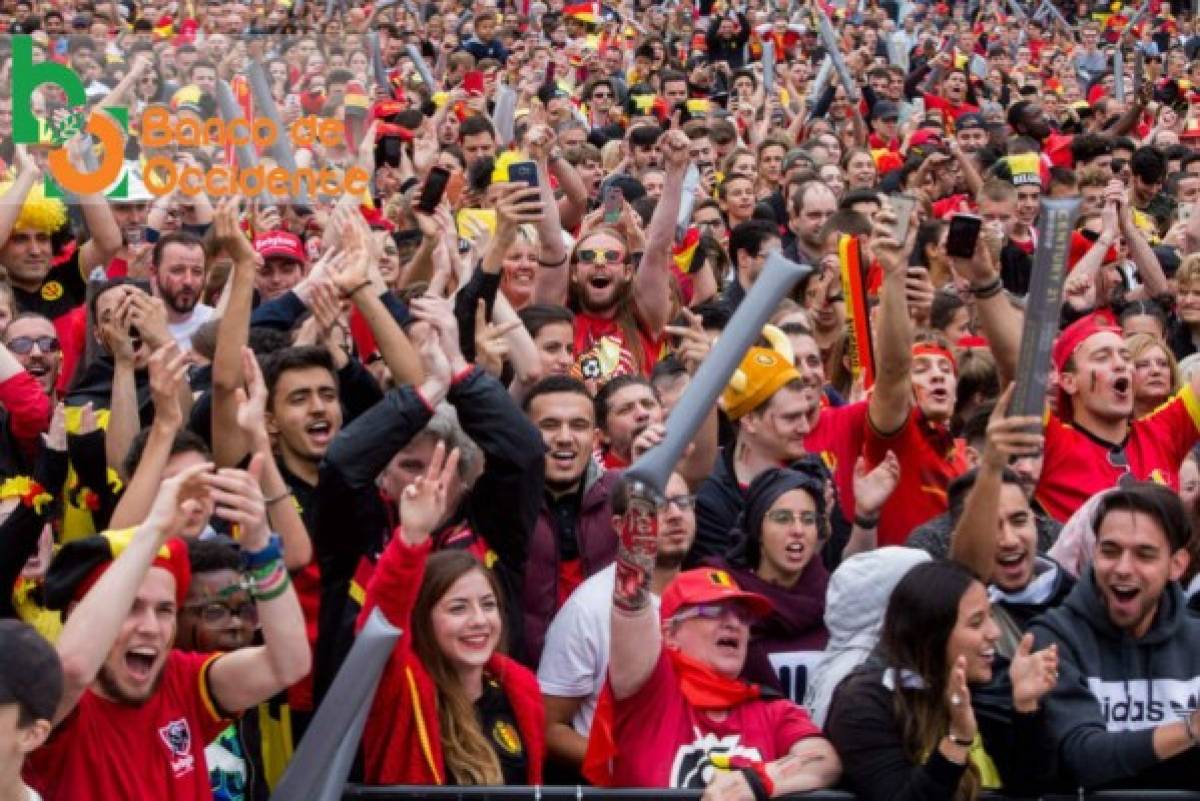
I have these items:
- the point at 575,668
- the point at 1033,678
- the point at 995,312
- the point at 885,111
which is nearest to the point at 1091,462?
the point at 995,312

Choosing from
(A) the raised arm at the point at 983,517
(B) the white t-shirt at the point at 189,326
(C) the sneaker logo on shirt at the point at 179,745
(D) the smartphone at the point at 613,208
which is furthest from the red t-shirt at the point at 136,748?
(D) the smartphone at the point at 613,208

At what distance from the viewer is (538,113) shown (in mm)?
13594

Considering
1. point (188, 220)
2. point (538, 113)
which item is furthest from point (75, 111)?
point (538, 113)

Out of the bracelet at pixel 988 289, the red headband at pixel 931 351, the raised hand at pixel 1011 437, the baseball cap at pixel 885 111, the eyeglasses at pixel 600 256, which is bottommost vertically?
the raised hand at pixel 1011 437

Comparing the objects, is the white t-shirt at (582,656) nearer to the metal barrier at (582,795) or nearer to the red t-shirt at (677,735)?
the red t-shirt at (677,735)

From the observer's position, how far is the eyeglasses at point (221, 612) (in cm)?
498

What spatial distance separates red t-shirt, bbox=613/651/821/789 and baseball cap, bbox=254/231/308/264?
3522 mm

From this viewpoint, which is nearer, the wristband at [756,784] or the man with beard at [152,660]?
the man with beard at [152,660]

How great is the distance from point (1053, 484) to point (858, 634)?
1.83m

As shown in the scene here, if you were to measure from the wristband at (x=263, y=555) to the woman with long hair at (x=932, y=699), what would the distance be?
1.24 metres

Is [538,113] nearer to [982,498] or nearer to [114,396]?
[114,396]

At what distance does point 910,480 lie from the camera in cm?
624

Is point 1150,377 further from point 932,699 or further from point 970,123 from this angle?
point 970,123

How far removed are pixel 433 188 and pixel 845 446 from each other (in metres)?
1.78
